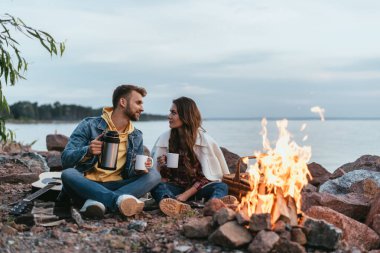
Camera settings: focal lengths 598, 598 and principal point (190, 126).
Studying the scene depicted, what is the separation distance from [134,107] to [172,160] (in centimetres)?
73

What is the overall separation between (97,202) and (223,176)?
1.74 meters

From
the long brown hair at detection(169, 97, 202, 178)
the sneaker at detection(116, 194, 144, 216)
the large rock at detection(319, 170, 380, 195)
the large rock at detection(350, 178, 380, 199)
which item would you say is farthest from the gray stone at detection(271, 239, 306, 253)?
the large rock at detection(319, 170, 380, 195)

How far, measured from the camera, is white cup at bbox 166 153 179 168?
6672 millimetres

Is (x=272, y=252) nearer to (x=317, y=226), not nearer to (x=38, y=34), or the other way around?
(x=317, y=226)

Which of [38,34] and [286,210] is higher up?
[38,34]

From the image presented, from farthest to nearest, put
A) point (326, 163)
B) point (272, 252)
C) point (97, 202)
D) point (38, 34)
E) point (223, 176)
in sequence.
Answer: point (326, 163)
point (38, 34)
point (223, 176)
point (97, 202)
point (272, 252)

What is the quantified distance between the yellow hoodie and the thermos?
1.28 feet

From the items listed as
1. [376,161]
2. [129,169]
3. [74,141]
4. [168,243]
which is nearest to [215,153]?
[129,169]

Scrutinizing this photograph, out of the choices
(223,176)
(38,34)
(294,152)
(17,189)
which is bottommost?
(17,189)

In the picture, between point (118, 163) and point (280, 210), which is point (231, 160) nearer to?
point (118, 163)

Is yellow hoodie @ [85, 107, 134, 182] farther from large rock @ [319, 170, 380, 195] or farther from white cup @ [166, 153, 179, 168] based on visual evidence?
large rock @ [319, 170, 380, 195]

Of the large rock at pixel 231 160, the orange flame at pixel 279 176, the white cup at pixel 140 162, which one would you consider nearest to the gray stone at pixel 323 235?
the orange flame at pixel 279 176

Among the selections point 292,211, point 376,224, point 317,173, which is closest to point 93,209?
point 292,211

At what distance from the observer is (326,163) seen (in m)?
15.9
